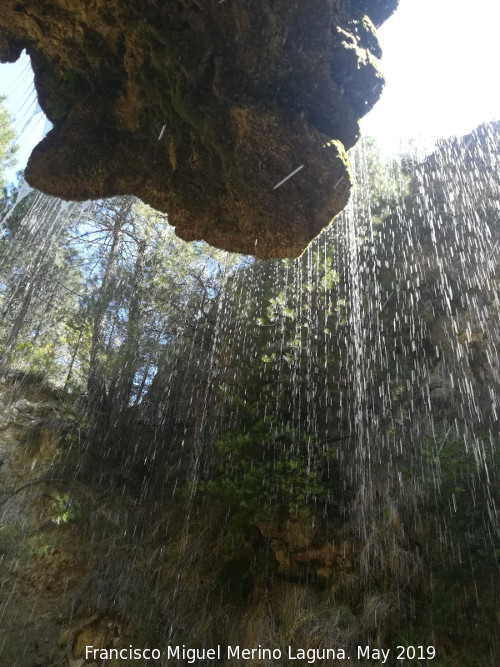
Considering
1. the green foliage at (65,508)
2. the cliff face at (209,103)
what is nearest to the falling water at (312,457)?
the green foliage at (65,508)

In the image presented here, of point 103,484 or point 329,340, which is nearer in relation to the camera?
point 329,340

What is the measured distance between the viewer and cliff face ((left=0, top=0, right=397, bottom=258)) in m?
3.25

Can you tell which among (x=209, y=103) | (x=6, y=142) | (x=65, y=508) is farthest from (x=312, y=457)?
(x=6, y=142)

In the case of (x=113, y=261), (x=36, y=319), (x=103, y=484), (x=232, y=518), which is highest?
(x=232, y=518)

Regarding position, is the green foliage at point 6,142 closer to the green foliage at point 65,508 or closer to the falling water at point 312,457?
the falling water at point 312,457

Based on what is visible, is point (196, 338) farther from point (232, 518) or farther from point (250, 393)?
point (232, 518)

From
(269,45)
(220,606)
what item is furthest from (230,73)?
A: (220,606)

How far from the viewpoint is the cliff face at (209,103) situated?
3.25 m

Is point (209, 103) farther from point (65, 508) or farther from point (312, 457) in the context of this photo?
point (65, 508)

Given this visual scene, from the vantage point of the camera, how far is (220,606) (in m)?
7.79

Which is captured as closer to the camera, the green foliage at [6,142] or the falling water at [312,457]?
the falling water at [312,457]

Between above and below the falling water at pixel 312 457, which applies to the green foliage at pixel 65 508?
below

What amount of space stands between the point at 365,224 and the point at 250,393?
20.1ft

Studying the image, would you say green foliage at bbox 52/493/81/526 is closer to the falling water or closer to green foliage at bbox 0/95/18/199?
the falling water
